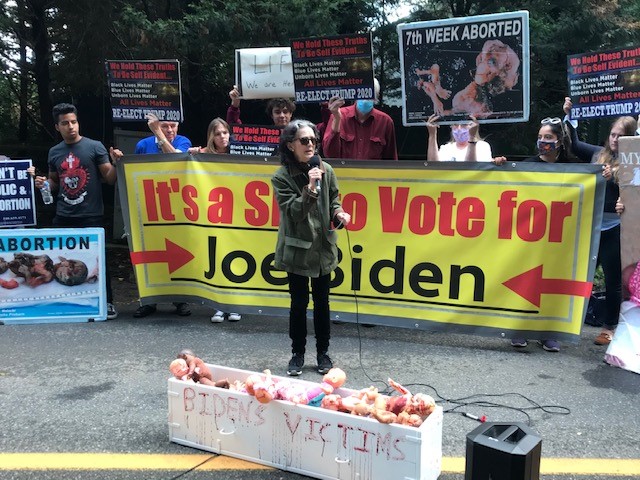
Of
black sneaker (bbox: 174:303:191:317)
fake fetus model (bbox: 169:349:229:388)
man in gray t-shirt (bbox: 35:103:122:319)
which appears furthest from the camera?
black sneaker (bbox: 174:303:191:317)

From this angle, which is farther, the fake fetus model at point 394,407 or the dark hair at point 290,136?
the dark hair at point 290,136

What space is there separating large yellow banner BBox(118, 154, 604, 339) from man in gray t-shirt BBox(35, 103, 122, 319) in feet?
0.84

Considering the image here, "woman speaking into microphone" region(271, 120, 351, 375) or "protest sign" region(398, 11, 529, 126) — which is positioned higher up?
"protest sign" region(398, 11, 529, 126)

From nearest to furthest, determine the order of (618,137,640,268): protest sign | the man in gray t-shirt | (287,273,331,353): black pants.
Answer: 1. (287,273,331,353): black pants
2. (618,137,640,268): protest sign
3. the man in gray t-shirt

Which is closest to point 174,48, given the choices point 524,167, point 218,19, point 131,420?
point 218,19

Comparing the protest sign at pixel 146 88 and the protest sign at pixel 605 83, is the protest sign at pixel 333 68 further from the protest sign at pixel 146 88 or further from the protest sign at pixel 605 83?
the protest sign at pixel 605 83

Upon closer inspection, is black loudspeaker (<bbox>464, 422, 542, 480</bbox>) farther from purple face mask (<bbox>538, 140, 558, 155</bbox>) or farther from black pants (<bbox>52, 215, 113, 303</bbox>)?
black pants (<bbox>52, 215, 113, 303</bbox>)

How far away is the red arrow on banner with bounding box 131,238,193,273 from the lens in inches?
233

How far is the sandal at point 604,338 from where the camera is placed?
17.4 ft

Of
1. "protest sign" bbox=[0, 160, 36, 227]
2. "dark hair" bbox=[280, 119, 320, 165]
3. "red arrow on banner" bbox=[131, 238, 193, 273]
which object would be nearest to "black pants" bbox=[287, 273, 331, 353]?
"dark hair" bbox=[280, 119, 320, 165]

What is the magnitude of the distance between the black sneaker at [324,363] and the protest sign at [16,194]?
3.43 m

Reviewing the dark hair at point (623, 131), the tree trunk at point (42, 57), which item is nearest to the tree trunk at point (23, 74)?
Result: the tree trunk at point (42, 57)

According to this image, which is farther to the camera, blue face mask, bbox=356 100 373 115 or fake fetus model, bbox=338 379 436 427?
blue face mask, bbox=356 100 373 115

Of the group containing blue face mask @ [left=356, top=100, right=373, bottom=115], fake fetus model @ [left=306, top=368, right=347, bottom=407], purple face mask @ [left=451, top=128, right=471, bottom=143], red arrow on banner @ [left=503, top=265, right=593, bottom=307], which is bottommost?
fake fetus model @ [left=306, top=368, right=347, bottom=407]
